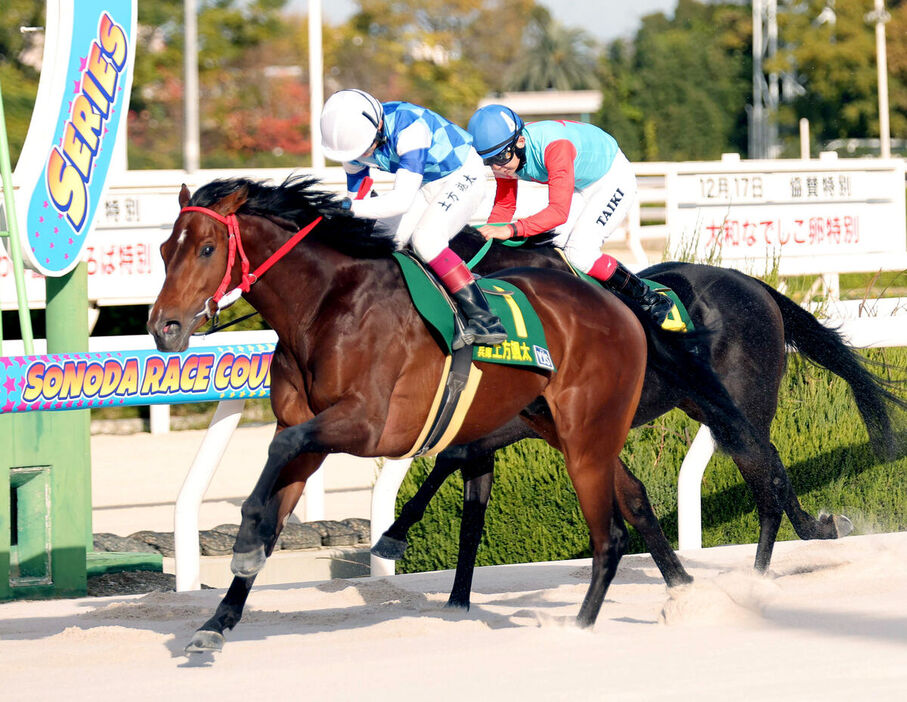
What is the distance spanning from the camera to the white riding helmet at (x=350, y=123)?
4.24 metres

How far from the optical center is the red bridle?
13.4ft

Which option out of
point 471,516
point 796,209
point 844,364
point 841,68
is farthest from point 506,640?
point 841,68

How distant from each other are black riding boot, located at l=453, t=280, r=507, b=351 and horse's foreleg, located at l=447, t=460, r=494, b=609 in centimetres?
81

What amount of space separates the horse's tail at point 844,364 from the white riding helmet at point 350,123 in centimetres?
233

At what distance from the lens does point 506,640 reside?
13.9 feet

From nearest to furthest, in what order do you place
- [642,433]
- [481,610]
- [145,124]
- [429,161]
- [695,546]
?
[429,161] < [481,610] < [695,546] < [642,433] < [145,124]

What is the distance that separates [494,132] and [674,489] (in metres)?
2.32

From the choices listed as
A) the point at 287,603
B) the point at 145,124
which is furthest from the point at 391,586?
the point at 145,124

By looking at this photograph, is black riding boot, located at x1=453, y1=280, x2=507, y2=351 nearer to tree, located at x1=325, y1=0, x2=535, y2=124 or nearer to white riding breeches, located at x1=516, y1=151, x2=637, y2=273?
white riding breeches, located at x1=516, y1=151, x2=637, y2=273

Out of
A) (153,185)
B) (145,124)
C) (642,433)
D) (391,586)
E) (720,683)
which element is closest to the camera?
(720,683)

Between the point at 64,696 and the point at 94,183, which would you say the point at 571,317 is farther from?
the point at 94,183

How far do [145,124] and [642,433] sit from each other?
3055 centimetres

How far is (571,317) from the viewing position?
4629 mm

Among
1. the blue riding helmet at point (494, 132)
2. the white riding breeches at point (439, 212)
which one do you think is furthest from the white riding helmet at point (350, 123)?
the blue riding helmet at point (494, 132)
